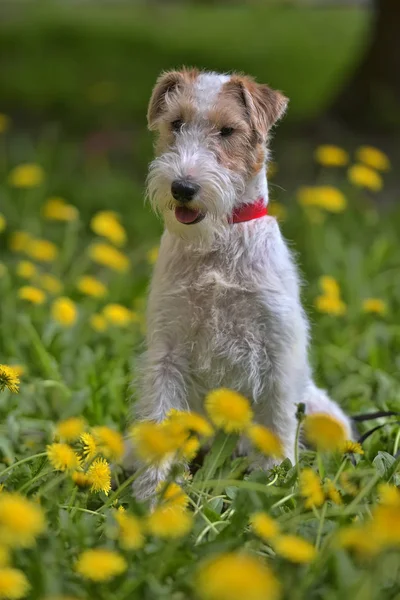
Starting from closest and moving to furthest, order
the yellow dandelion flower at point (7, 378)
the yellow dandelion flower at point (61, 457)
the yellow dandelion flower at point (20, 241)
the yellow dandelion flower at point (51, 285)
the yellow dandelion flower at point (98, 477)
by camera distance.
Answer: the yellow dandelion flower at point (61, 457), the yellow dandelion flower at point (98, 477), the yellow dandelion flower at point (7, 378), the yellow dandelion flower at point (51, 285), the yellow dandelion flower at point (20, 241)

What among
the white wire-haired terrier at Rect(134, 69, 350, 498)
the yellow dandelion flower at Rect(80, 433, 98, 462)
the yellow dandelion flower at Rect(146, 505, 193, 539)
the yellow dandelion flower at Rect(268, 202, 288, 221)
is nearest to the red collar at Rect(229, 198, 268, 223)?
the white wire-haired terrier at Rect(134, 69, 350, 498)

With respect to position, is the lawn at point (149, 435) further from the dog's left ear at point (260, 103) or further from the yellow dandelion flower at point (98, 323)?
the dog's left ear at point (260, 103)

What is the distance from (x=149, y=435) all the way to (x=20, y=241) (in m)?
3.89

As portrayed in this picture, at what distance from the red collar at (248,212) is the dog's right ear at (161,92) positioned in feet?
1.69

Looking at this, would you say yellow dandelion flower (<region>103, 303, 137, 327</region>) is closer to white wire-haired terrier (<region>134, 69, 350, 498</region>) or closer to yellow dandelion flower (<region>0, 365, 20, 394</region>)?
white wire-haired terrier (<region>134, 69, 350, 498</region>)

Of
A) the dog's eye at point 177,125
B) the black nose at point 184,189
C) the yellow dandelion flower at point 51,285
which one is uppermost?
the dog's eye at point 177,125

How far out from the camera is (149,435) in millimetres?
2545

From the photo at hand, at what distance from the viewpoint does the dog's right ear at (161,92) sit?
3.72 metres

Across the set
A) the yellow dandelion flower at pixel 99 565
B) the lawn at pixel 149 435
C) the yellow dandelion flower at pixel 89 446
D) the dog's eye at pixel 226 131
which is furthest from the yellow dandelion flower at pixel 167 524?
the dog's eye at pixel 226 131

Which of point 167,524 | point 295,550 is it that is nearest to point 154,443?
point 167,524

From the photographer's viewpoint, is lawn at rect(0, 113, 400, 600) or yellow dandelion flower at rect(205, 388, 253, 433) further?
yellow dandelion flower at rect(205, 388, 253, 433)

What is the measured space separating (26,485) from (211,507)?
66 centimetres

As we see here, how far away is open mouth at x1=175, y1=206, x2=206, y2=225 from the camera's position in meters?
3.47

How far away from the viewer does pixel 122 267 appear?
223 inches
